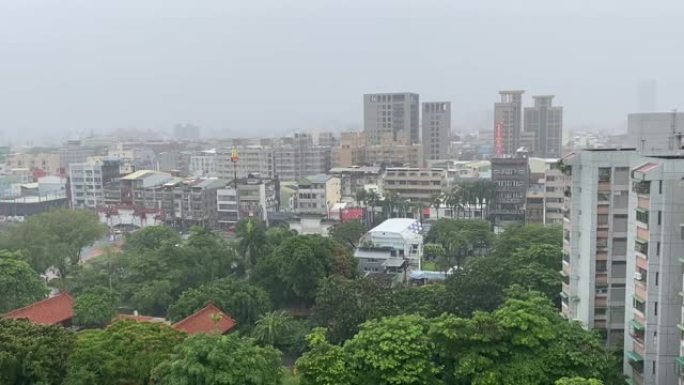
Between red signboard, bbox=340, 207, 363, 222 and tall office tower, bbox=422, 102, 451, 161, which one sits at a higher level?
tall office tower, bbox=422, 102, 451, 161

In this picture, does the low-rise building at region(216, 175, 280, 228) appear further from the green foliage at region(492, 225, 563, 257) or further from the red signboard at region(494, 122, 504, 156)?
the red signboard at region(494, 122, 504, 156)

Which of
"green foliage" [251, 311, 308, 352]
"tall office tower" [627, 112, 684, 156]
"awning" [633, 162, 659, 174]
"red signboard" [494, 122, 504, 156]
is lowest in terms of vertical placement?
"green foliage" [251, 311, 308, 352]

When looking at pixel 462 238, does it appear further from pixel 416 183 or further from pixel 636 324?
pixel 416 183

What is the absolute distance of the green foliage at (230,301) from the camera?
1988cm

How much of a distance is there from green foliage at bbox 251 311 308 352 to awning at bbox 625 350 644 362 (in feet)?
28.3

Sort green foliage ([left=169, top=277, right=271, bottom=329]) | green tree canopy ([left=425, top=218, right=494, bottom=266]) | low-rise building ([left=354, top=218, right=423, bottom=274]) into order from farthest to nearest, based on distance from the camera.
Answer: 1. green tree canopy ([left=425, top=218, right=494, bottom=266])
2. low-rise building ([left=354, top=218, right=423, bottom=274])
3. green foliage ([left=169, top=277, right=271, bottom=329])

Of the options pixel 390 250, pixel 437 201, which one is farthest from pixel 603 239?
pixel 437 201

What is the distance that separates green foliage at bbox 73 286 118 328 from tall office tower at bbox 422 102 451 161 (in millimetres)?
61732

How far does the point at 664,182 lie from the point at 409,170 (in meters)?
34.0

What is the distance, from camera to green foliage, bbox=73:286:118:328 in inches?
742

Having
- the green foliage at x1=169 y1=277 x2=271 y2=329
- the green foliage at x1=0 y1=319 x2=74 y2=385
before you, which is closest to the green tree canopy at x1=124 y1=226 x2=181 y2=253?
the green foliage at x1=169 y1=277 x2=271 y2=329

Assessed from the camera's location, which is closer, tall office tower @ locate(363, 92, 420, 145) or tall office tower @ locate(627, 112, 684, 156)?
tall office tower @ locate(627, 112, 684, 156)

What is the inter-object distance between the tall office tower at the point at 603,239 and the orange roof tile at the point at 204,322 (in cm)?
944

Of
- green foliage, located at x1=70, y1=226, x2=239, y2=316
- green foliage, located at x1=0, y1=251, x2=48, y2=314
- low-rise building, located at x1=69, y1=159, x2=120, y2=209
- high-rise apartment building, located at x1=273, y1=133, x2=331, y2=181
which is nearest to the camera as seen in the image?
green foliage, located at x1=0, y1=251, x2=48, y2=314
